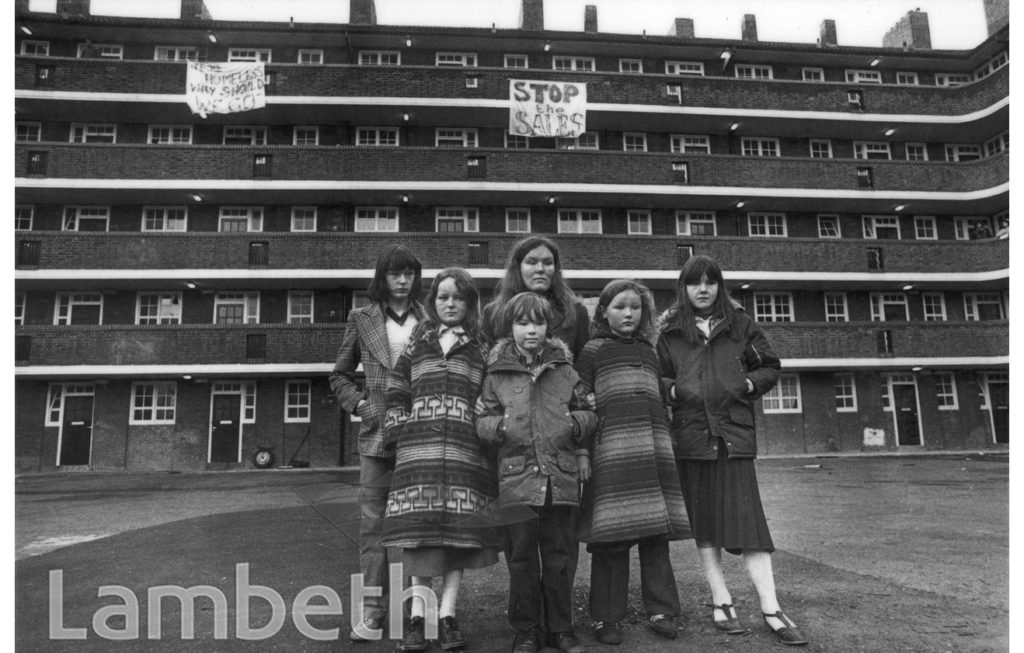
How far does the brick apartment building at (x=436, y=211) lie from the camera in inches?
859

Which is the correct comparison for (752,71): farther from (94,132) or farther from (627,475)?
(627,475)

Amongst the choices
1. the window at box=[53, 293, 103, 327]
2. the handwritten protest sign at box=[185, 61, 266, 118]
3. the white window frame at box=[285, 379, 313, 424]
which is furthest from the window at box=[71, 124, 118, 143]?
the white window frame at box=[285, 379, 313, 424]

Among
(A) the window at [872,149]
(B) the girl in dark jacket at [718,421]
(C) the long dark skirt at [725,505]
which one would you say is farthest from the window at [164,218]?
(A) the window at [872,149]

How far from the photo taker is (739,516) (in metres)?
3.72

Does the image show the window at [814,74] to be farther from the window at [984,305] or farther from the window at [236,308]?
the window at [236,308]

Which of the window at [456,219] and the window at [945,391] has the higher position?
the window at [456,219]

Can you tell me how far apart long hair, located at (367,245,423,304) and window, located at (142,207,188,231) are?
22669mm

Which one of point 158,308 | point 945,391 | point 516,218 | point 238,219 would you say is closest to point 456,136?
point 516,218

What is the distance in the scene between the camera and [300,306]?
2319 cm

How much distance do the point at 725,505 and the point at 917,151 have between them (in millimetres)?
30051

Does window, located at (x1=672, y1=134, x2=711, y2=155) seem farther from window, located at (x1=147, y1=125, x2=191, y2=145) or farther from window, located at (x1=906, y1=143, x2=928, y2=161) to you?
window, located at (x1=147, y1=125, x2=191, y2=145)

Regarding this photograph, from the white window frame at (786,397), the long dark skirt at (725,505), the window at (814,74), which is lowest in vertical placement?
the long dark skirt at (725,505)

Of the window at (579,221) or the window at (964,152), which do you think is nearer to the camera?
the window at (579,221)

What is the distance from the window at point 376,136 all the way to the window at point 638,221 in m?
9.60
